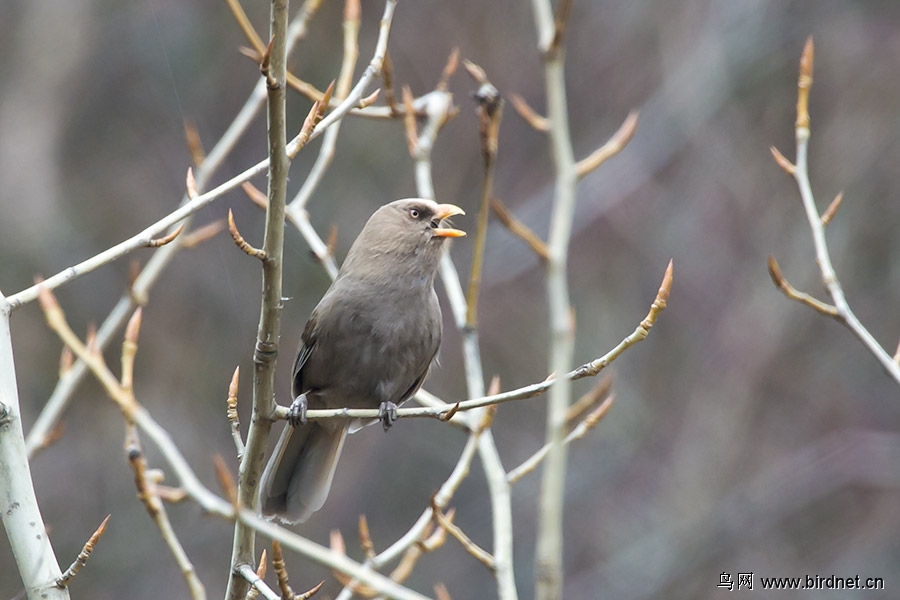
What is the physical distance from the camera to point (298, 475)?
5410 mm

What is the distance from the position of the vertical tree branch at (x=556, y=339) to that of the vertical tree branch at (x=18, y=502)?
1531 millimetres

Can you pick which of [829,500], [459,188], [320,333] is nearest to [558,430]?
[320,333]

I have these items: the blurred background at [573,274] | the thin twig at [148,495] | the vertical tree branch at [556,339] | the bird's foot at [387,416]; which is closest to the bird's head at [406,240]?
the bird's foot at [387,416]

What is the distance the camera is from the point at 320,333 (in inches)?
209

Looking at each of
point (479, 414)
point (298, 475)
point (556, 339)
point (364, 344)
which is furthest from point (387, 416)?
point (556, 339)

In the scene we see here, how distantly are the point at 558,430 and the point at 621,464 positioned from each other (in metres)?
10.5

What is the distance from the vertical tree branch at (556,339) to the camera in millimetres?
2188

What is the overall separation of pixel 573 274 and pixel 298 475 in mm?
7873

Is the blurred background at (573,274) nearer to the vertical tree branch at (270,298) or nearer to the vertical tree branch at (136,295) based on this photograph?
the vertical tree branch at (136,295)

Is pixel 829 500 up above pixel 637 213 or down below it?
below

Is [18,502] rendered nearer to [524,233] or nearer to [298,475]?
[524,233]

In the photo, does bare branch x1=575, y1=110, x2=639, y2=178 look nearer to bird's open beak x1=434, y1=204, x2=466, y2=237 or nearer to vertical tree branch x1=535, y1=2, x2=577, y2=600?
vertical tree branch x1=535, y1=2, x2=577, y2=600

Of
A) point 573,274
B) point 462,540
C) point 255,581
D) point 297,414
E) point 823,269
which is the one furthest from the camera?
point 573,274

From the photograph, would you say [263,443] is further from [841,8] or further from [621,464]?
[841,8]
